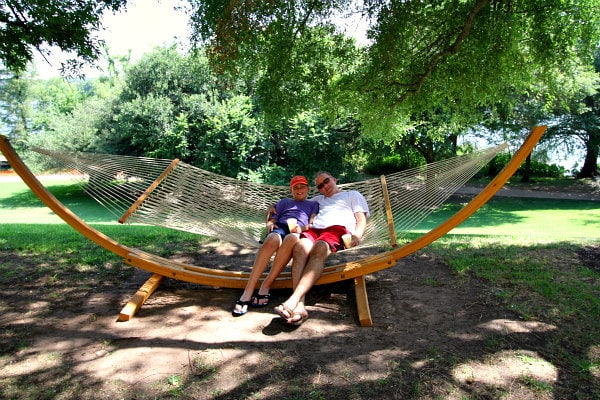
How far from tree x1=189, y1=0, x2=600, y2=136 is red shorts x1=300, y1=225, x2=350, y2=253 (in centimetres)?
180

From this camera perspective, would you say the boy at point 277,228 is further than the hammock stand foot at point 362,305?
Yes

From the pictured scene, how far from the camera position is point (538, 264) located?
329 centimetres

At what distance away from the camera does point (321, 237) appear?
8.78 ft

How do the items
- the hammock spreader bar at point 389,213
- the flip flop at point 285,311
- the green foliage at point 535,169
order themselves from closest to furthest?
the flip flop at point 285,311 < the hammock spreader bar at point 389,213 < the green foliage at point 535,169

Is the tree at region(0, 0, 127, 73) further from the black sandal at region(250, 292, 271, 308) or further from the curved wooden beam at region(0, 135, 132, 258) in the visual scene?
the black sandal at region(250, 292, 271, 308)

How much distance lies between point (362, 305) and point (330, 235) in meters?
0.47

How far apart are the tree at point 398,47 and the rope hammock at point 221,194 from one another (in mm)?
1223

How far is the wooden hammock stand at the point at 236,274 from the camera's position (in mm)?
2322

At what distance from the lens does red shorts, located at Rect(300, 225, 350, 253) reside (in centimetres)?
265

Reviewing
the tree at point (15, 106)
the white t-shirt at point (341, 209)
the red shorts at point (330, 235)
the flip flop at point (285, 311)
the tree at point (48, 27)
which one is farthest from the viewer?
the tree at point (15, 106)

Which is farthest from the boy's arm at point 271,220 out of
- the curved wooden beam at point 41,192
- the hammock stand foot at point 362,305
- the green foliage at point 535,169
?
the green foliage at point 535,169

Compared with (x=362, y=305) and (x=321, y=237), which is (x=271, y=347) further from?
(x=321, y=237)

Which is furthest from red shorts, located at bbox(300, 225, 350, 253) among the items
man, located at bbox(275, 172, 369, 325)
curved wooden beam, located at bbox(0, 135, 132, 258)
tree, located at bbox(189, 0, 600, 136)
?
tree, located at bbox(189, 0, 600, 136)

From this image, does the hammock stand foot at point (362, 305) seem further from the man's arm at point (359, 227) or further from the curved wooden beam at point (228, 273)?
the man's arm at point (359, 227)
